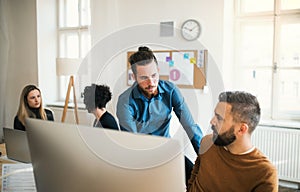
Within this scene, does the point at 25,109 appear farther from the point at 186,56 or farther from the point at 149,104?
the point at 186,56

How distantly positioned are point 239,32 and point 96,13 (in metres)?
2.06

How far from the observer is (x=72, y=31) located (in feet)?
17.4

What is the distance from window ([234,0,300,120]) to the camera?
12.2 feet

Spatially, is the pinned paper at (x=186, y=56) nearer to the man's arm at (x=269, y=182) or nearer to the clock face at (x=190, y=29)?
the clock face at (x=190, y=29)

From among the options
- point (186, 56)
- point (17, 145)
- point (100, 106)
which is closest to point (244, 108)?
point (100, 106)

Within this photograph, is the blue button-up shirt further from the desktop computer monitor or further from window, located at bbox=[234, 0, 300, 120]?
window, located at bbox=[234, 0, 300, 120]

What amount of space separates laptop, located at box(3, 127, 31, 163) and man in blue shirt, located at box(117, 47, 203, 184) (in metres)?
0.62

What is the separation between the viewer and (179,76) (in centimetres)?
403

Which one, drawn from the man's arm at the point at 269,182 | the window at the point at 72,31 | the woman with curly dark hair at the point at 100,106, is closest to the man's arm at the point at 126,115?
the woman with curly dark hair at the point at 100,106

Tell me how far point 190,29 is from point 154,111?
2.09 meters

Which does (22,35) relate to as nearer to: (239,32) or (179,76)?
(179,76)

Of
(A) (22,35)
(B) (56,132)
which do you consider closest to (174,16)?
(A) (22,35)

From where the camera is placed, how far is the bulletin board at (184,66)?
3.85 meters

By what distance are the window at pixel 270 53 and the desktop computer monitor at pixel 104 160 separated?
3.34 meters
